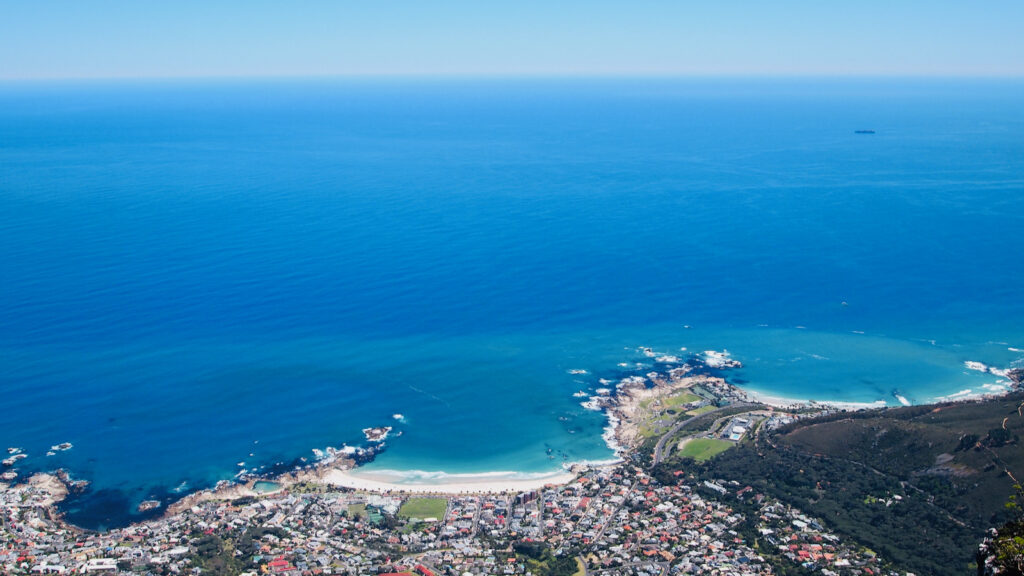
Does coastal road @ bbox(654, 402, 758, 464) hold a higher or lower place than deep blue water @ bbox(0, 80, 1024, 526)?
lower

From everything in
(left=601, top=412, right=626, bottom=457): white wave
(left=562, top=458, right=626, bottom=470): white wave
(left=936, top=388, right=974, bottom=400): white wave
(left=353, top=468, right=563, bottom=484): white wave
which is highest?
(left=936, top=388, right=974, bottom=400): white wave

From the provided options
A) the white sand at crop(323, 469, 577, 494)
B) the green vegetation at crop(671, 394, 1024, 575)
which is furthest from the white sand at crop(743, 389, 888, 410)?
the white sand at crop(323, 469, 577, 494)

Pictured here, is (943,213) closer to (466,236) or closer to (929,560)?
(466,236)

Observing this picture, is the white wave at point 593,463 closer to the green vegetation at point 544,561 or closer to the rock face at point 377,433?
the green vegetation at point 544,561

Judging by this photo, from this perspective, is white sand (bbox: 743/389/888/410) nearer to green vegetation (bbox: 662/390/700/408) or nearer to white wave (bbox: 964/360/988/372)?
green vegetation (bbox: 662/390/700/408)

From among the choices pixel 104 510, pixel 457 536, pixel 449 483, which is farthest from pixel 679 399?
pixel 104 510

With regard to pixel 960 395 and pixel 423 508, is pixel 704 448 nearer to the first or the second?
pixel 423 508
